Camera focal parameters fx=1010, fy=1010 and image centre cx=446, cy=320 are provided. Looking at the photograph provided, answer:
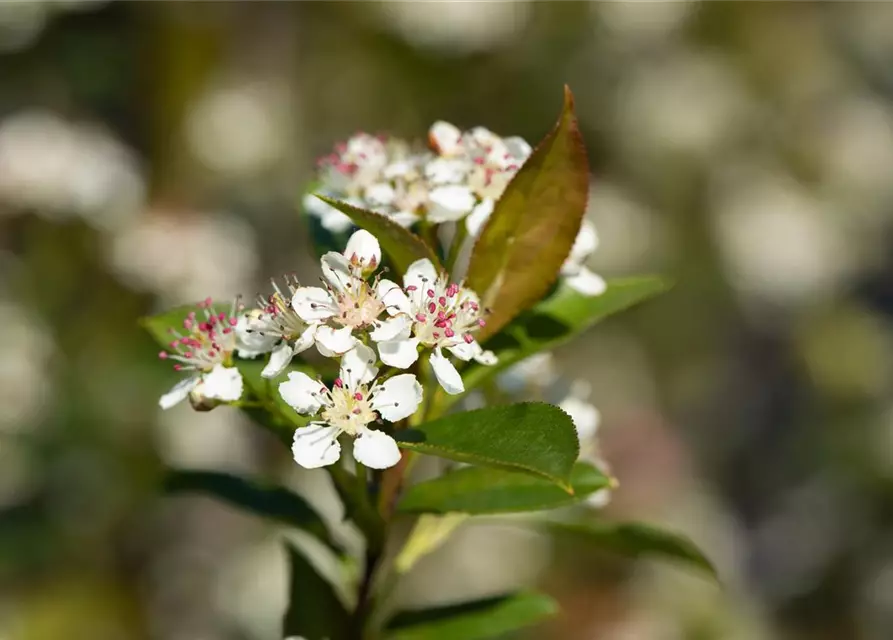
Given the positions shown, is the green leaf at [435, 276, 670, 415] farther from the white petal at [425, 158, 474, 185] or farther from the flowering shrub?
the white petal at [425, 158, 474, 185]

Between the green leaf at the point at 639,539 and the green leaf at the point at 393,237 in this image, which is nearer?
the green leaf at the point at 393,237

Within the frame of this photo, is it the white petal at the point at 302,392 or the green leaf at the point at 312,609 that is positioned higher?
the white petal at the point at 302,392

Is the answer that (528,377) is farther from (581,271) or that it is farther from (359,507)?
(359,507)

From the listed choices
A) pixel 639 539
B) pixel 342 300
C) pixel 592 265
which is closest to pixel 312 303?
pixel 342 300

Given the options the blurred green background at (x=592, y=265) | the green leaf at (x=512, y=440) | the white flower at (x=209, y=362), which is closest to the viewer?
the green leaf at (x=512, y=440)

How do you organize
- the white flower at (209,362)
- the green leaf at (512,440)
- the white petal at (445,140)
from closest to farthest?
the green leaf at (512,440), the white flower at (209,362), the white petal at (445,140)

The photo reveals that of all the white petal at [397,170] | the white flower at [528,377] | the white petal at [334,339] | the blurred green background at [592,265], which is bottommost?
the white petal at [334,339]

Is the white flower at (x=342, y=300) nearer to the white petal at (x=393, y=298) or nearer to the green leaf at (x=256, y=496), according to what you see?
the white petal at (x=393, y=298)

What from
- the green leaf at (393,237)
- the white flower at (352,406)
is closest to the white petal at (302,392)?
the white flower at (352,406)

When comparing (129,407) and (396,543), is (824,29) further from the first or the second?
(129,407)
